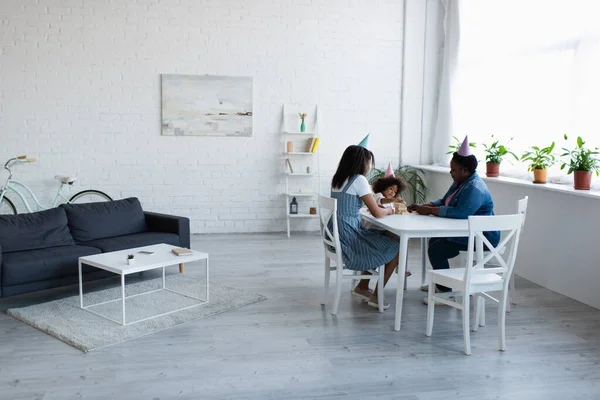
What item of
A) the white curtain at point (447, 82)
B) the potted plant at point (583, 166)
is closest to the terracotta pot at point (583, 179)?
the potted plant at point (583, 166)

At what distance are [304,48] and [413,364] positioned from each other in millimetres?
4957

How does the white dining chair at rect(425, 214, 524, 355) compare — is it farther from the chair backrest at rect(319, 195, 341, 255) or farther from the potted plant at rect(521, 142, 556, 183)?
the potted plant at rect(521, 142, 556, 183)

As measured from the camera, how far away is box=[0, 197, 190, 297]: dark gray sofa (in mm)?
4254

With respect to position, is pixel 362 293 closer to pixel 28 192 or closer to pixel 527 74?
pixel 527 74

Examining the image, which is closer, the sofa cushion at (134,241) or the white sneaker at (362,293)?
the white sneaker at (362,293)

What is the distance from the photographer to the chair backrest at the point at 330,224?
4.07 m

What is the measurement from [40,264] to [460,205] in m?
3.09

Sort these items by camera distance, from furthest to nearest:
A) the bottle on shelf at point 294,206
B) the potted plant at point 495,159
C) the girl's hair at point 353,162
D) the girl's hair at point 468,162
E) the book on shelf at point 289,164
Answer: the bottle on shelf at point 294,206 < the book on shelf at point 289,164 < the potted plant at point 495,159 < the girl's hair at point 468,162 < the girl's hair at point 353,162

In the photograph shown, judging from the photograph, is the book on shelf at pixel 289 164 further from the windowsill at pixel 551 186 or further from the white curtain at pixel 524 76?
the windowsill at pixel 551 186

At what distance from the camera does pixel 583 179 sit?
181 inches

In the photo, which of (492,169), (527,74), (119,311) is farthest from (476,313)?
(527,74)

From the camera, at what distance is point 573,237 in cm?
470

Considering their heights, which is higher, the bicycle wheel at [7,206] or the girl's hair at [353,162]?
the girl's hair at [353,162]

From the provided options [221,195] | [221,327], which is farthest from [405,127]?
[221,327]
